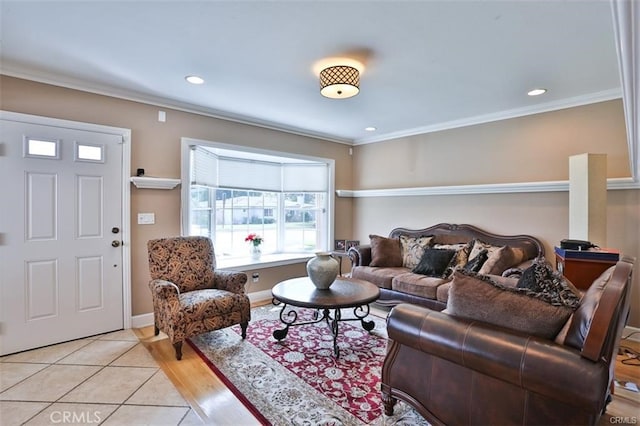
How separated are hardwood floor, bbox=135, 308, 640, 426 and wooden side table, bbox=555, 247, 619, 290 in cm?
72

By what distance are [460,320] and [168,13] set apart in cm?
249

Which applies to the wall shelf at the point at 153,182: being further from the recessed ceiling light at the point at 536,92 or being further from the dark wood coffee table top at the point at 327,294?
the recessed ceiling light at the point at 536,92

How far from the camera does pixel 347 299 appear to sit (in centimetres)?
271

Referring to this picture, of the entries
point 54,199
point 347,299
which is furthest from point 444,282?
point 54,199

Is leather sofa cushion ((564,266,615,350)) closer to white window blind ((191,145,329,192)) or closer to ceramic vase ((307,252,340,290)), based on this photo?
ceramic vase ((307,252,340,290))

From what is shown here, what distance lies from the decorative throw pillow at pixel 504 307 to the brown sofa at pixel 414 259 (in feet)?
5.55

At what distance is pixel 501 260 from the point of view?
11.2ft

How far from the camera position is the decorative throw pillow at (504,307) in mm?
1459

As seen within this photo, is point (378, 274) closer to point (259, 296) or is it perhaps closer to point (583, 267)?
point (259, 296)

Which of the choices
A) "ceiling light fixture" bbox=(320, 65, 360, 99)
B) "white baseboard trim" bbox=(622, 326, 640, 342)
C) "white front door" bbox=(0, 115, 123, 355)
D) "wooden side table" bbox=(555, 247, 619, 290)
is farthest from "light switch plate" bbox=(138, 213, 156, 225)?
"white baseboard trim" bbox=(622, 326, 640, 342)

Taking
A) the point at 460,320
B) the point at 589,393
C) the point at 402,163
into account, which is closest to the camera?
the point at 589,393

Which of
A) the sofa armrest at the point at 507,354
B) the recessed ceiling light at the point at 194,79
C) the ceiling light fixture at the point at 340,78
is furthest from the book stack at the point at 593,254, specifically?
the recessed ceiling light at the point at 194,79

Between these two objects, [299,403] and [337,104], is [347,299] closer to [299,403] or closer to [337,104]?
[299,403]

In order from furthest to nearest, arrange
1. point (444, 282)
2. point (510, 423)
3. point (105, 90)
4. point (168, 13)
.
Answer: point (444, 282), point (105, 90), point (168, 13), point (510, 423)
